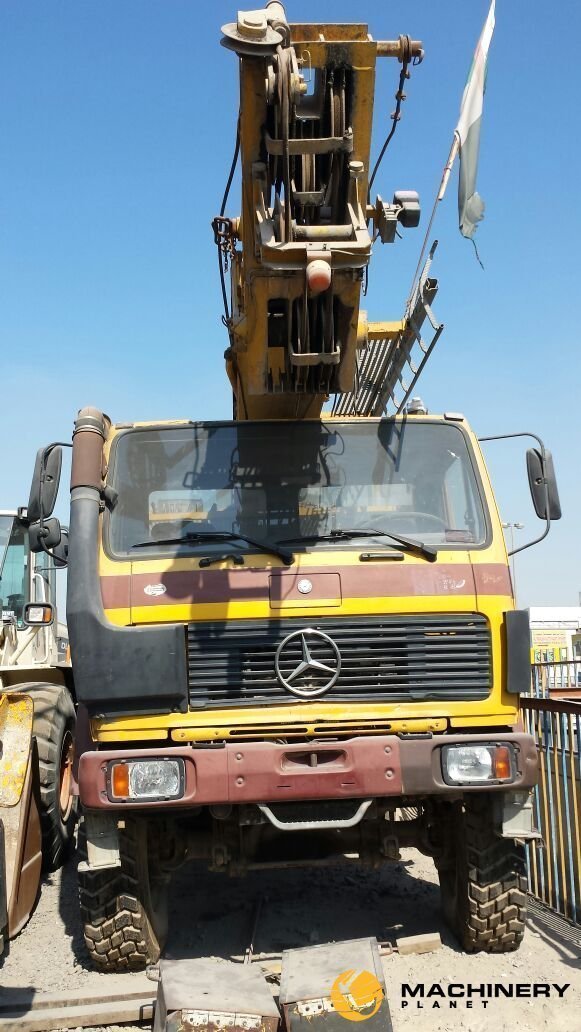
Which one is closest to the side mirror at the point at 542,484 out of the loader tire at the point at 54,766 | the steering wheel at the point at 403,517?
the steering wheel at the point at 403,517

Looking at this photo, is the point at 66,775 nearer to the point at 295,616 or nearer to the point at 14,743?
the point at 14,743

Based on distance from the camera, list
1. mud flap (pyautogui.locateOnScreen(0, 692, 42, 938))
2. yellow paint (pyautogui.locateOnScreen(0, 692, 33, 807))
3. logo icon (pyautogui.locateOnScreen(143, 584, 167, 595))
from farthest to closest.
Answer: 1. yellow paint (pyautogui.locateOnScreen(0, 692, 33, 807))
2. mud flap (pyautogui.locateOnScreen(0, 692, 42, 938))
3. logo icon (pyautogui.locateOnScreen(143, 584, 167, 595))

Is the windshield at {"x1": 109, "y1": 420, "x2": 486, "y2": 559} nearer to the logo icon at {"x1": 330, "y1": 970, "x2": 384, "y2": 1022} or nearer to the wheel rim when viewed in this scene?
the logo icon at {"x1": 330, "y1": 970, "x2": 384, "y2": 1022}

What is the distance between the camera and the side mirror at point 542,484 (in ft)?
17.3

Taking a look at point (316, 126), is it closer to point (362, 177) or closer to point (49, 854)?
point (362, 177)

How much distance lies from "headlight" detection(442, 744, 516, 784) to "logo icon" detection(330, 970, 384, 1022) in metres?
1.09

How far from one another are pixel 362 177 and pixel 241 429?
5.05 ft

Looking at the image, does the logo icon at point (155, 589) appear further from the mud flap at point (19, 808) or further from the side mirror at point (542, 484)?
the side mirror at point (542, 484)

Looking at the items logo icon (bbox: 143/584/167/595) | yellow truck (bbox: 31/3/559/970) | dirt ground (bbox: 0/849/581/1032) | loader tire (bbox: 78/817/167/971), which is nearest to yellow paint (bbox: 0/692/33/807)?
loader tire (bbox: 78/817/167/971)

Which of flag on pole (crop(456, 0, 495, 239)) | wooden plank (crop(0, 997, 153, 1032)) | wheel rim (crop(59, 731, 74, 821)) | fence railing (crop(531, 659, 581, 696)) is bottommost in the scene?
wooden plank (crop(0, 997, 153, 1032))

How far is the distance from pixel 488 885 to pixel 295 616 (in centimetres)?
170

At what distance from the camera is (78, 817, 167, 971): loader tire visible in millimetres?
4707

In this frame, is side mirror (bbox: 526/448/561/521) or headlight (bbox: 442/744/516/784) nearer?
headlight (bbox: 442/744/516/784)

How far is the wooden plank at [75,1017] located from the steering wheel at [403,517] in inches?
100
